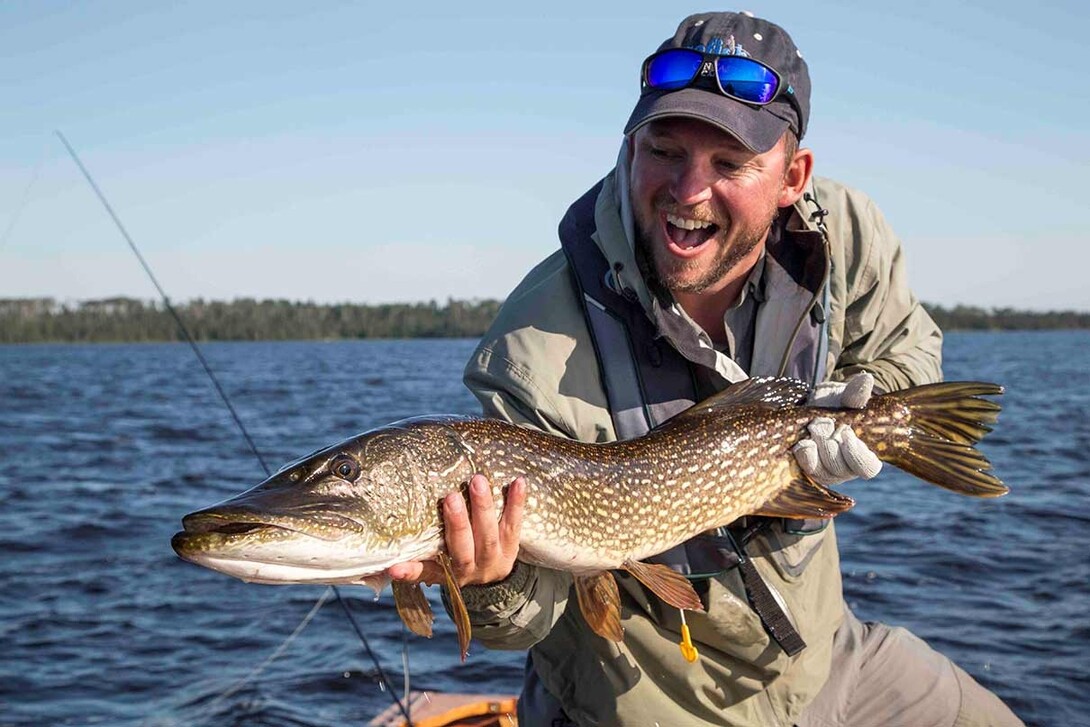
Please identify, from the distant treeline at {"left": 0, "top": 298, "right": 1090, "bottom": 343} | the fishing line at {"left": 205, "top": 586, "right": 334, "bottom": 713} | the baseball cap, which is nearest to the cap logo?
the baseball cap

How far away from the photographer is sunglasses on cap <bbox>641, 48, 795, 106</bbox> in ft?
11.1

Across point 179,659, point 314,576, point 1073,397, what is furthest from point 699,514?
point 1073,397

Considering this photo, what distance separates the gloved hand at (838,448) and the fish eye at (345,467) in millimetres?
1484

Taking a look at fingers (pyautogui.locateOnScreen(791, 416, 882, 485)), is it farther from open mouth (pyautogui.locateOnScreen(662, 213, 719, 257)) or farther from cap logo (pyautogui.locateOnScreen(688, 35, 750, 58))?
cap logo (pyautogui.locateOnScreen(688, 35, 750, 58))

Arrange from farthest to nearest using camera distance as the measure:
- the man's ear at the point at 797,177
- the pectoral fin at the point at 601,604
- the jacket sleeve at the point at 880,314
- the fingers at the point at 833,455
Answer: the jacket sleeve at the point at 880,314 → the man's ear at the point at 797,177 → the fingers at the point at 833,455 → the pectoral fin at the point at 601,604

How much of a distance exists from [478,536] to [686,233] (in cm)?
128

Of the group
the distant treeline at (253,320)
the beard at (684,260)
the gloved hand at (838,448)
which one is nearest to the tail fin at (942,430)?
the gloved hand at (838,448)

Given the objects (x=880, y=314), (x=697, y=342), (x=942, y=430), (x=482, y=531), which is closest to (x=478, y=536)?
(x=482, y=531)

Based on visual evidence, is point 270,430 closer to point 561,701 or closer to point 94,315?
point 561,701

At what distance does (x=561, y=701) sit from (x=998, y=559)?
6987mm

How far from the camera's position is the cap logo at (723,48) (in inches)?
136

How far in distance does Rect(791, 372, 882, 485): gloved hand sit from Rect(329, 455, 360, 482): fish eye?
58.4 inches

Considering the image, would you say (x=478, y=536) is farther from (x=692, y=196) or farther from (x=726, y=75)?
(x=726, y=75)

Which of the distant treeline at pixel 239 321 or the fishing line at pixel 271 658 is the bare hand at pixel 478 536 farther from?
the distant treeline at pixel 239 321
